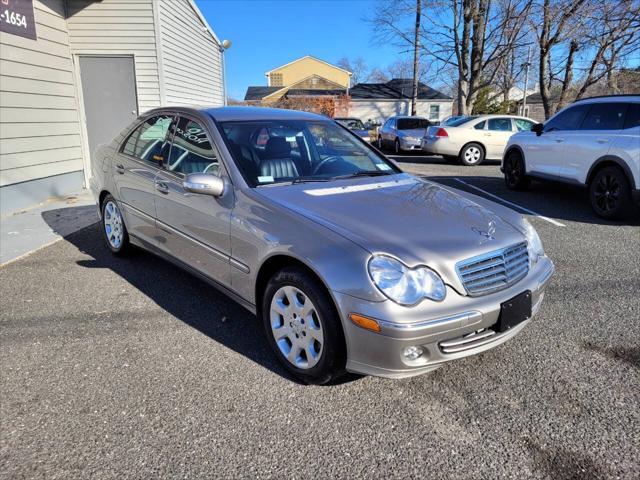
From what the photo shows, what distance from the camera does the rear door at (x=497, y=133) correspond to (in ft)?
46.7

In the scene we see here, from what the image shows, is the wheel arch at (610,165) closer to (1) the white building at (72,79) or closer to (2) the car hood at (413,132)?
(1) the white building at (72,79)

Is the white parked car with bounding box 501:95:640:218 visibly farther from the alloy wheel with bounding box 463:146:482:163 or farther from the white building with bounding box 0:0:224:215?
the white building with bounding box 0:0:224:215

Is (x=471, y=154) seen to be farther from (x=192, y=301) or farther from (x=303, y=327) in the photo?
(x=303, y=327)

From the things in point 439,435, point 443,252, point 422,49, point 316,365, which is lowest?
point 439,435

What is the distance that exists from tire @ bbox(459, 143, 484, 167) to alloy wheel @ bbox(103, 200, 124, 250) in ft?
37.9

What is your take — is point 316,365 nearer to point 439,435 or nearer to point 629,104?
point 439,435

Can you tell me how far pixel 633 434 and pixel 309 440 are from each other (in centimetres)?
163

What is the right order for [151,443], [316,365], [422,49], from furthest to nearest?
[422,49] → [316,365] → [151,443]

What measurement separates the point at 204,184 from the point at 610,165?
6.07 m

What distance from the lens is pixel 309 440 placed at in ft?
7.64

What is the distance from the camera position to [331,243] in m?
2.48

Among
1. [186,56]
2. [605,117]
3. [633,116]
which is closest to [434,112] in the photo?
[186,56]

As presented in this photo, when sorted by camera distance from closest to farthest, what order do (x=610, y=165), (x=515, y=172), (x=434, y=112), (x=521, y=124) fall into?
(x=610, y=165)
(x=515, y=172)
(x=521, y=124)
(x=434, y=112)

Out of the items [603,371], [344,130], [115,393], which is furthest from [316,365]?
[344,130]
